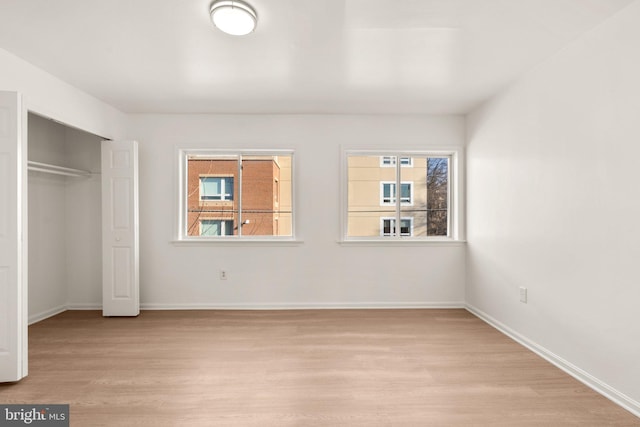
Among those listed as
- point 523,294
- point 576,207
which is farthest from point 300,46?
point 523,294

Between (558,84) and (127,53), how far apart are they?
3.50 m

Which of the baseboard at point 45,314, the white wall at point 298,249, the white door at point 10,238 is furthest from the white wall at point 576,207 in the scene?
the baseboard at point 45,314

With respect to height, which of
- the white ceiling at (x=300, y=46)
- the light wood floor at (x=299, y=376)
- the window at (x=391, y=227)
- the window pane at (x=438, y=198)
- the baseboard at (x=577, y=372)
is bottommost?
the light wood floor at (x=299, y=376)

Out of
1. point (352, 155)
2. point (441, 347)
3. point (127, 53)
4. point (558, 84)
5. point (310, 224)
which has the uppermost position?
point (127, 53)

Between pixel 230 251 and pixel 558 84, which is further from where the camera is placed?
pixel 230 251

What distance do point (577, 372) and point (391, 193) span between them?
2.69 metres

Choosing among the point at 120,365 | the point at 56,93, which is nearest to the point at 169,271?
the point at 120,365

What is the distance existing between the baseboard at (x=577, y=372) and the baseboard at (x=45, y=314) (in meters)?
5.19

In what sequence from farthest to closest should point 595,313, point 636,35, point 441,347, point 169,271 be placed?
point 169,271, point 441,347, point 595,313, point 636,35

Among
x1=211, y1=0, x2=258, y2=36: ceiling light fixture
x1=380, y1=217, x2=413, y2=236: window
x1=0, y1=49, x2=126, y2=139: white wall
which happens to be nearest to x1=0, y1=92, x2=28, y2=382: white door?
x1=0, y1=49, x2=126, y2=139: white wall

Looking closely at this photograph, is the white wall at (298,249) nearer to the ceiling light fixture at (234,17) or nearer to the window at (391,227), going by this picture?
the window at (391,227)

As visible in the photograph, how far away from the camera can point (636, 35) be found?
6.89 feet

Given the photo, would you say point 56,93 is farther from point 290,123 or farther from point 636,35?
point 636,35

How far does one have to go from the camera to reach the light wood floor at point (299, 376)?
2.11 meters
